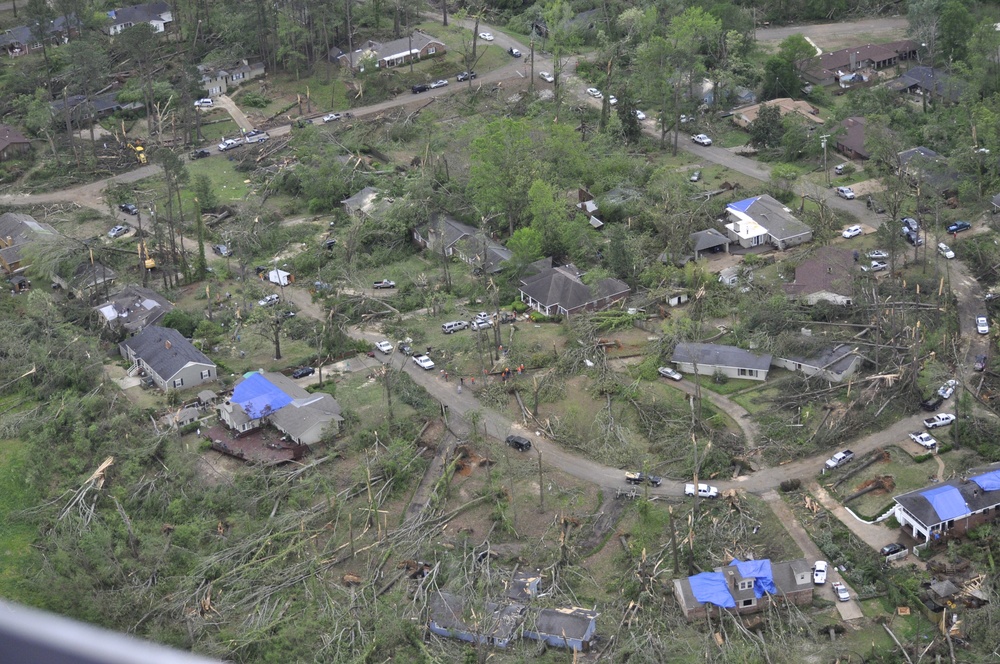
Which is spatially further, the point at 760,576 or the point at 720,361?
the point at 720,361

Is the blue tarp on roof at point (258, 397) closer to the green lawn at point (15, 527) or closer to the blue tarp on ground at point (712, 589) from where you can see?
the green lawn at point (15, 527)

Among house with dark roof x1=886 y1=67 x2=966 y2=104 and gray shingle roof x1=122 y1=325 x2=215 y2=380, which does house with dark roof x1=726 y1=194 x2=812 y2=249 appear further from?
gray shingle roof x1=122 y1=325 x2=215 y2=380

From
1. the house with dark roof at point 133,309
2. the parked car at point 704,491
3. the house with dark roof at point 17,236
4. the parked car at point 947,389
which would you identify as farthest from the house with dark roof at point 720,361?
the house with dark roof at point 17,236

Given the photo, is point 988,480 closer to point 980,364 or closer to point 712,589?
point 980,364

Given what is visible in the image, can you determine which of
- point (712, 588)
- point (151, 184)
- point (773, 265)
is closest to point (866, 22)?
point (773, 265)

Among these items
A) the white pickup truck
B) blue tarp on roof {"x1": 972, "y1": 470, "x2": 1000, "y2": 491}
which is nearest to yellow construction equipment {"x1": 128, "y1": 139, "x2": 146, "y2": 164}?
the white pickup truck

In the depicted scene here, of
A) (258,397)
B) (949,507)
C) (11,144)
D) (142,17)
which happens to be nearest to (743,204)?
(949,507)
